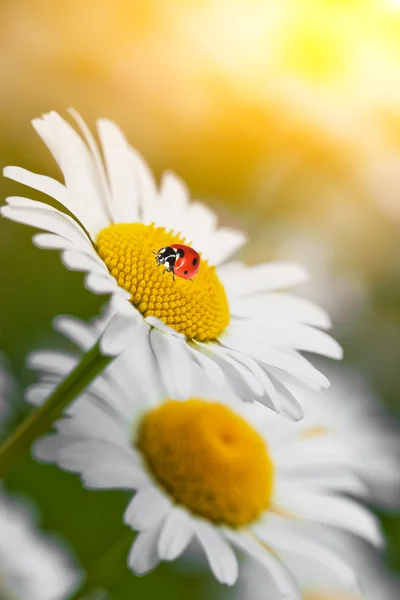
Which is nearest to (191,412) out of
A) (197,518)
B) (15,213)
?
(197,518)

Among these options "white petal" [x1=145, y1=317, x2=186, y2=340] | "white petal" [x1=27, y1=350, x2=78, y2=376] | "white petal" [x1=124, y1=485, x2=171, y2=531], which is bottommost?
"white petal" [x1=124, y1=485, x2=171, y2=531]

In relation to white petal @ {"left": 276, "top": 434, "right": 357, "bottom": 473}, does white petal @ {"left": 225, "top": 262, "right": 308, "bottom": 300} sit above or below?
above

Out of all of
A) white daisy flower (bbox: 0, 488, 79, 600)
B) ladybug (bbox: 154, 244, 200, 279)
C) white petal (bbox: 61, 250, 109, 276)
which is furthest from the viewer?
white daisy flower (bbox: 0, 488, 79, 600)

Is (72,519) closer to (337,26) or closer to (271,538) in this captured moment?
(271,538)

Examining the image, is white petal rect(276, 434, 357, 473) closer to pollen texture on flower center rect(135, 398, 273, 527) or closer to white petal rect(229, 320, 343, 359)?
pollen texture on flower center rect(135, 398, 273, 527)

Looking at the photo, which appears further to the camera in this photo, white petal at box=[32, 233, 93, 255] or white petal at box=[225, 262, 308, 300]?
white petal at box=[225, 262, 308, 300]

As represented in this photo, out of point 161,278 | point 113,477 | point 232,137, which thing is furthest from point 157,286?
point 232,137

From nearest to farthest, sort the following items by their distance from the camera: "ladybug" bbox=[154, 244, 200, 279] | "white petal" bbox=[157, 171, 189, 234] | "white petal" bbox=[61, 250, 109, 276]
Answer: "white petal" bbox=[61, 250, 109, 276], "ladybug" bbox=[154, 244, 200, 279], "white petal" bbox=[157, 171, 189, 234]

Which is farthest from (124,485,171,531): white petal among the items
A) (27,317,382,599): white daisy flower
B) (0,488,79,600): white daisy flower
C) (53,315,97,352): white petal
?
(0,488,79,600): white daisy flower

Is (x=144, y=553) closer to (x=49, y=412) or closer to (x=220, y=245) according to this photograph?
(x=49, y=412)

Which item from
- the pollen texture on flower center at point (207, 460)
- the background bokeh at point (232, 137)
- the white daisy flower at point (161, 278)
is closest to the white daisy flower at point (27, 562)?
the background bokeh at point (232, 137)
